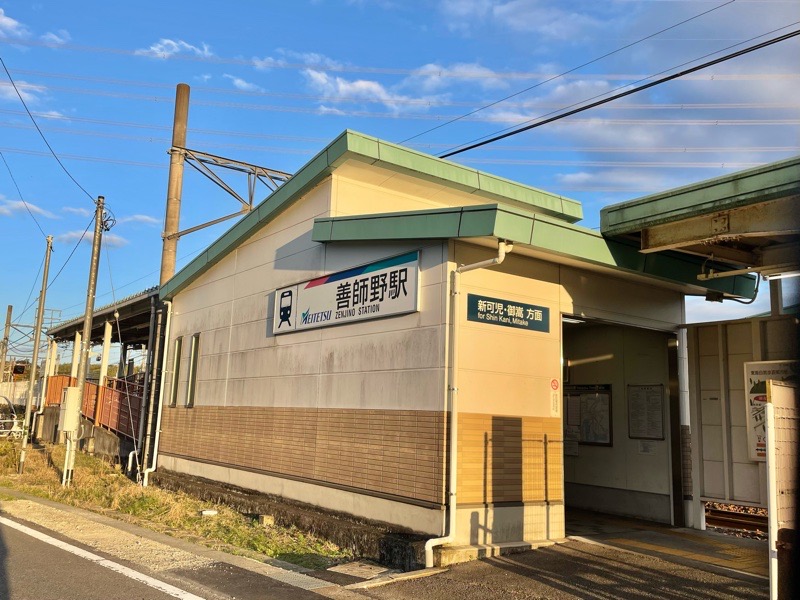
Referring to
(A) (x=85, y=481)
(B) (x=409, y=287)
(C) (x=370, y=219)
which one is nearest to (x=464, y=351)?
(B) (x=409, y=287)

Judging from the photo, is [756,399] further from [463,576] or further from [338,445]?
[338,445]

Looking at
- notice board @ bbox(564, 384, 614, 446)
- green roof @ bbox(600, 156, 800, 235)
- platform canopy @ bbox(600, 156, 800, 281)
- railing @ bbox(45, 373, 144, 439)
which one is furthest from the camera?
railing @ bbox(45, 373, 144, 439)

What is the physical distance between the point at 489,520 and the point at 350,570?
1.82 metres

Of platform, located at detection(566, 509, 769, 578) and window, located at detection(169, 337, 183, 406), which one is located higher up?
window, located at detection(169, 337, 183, 406)

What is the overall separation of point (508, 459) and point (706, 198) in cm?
405

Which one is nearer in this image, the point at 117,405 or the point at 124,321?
the point at 117,405

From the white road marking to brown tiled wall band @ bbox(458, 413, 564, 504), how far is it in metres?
3.34

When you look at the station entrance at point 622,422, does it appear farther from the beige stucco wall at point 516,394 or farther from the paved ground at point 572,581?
A: the paved ground at point 572,581

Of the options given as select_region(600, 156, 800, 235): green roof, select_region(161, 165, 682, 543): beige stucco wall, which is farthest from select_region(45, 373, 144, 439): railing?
select_region(600, 156, 800, 235): green roof

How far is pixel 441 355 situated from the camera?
8430 millimetres

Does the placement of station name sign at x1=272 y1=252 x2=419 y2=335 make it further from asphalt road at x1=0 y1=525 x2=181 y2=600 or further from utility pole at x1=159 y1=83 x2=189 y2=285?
utility pole at x1=159 y1=83 x2=189 y2=285

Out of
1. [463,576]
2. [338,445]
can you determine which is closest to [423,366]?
[338,445]

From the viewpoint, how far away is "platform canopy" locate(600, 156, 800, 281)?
7270 mm

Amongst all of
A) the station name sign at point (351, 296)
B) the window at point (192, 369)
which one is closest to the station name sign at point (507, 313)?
the station name sign at point (351, 296)
